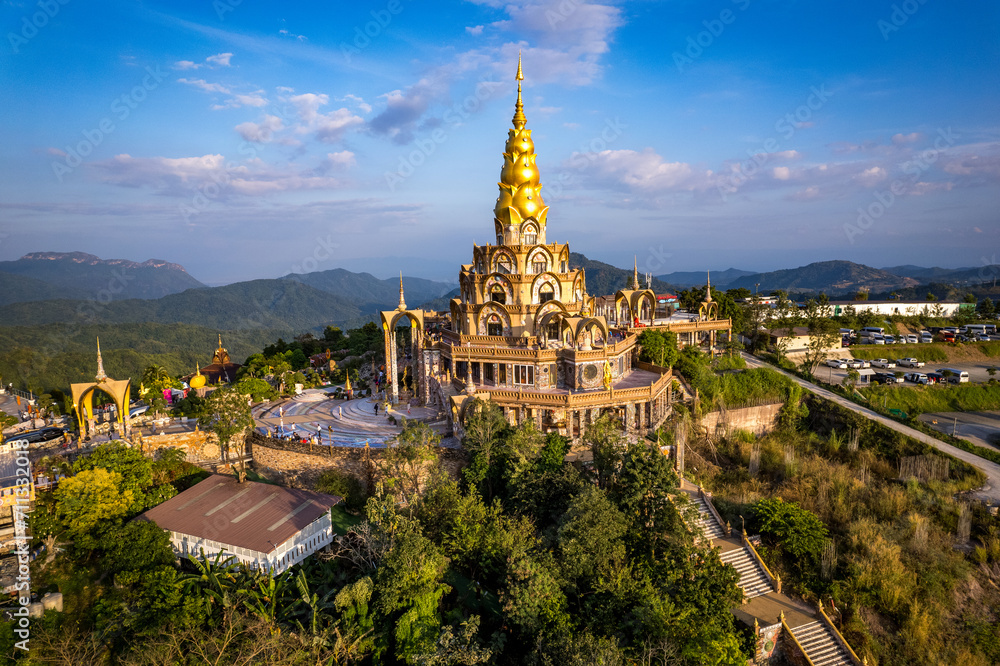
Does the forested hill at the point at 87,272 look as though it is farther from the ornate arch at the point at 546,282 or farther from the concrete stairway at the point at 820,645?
the concrete stairway at the point at 820,645

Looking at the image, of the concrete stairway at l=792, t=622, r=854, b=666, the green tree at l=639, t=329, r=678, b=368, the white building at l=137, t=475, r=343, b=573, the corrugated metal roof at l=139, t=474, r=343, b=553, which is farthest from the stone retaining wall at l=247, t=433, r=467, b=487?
the green tree at l=639, t=329, r=678, b=368

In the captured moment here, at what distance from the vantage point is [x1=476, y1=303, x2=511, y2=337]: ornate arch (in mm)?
32812

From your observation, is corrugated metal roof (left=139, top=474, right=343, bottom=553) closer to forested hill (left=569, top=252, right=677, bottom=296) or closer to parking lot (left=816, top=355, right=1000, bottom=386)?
parking lot (left=816, top=355, right=1000, bottom=386)

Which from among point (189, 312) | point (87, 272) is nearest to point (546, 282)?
point (189, 312)

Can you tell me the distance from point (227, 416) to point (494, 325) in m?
15.9

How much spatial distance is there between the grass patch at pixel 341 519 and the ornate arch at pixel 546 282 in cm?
1721

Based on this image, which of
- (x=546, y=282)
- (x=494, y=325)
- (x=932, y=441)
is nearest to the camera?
Answer: (x=932, y=441)

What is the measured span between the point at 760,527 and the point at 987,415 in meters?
29.3

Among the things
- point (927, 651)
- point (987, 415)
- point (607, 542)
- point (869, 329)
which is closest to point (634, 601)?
point (607, 542)

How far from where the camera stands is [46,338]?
3374 inches

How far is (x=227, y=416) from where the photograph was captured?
2484 cm

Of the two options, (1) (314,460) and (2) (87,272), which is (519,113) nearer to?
(1) (314,460)

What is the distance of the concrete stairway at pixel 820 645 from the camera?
708 inches

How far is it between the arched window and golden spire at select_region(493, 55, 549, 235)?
22.3 feet
